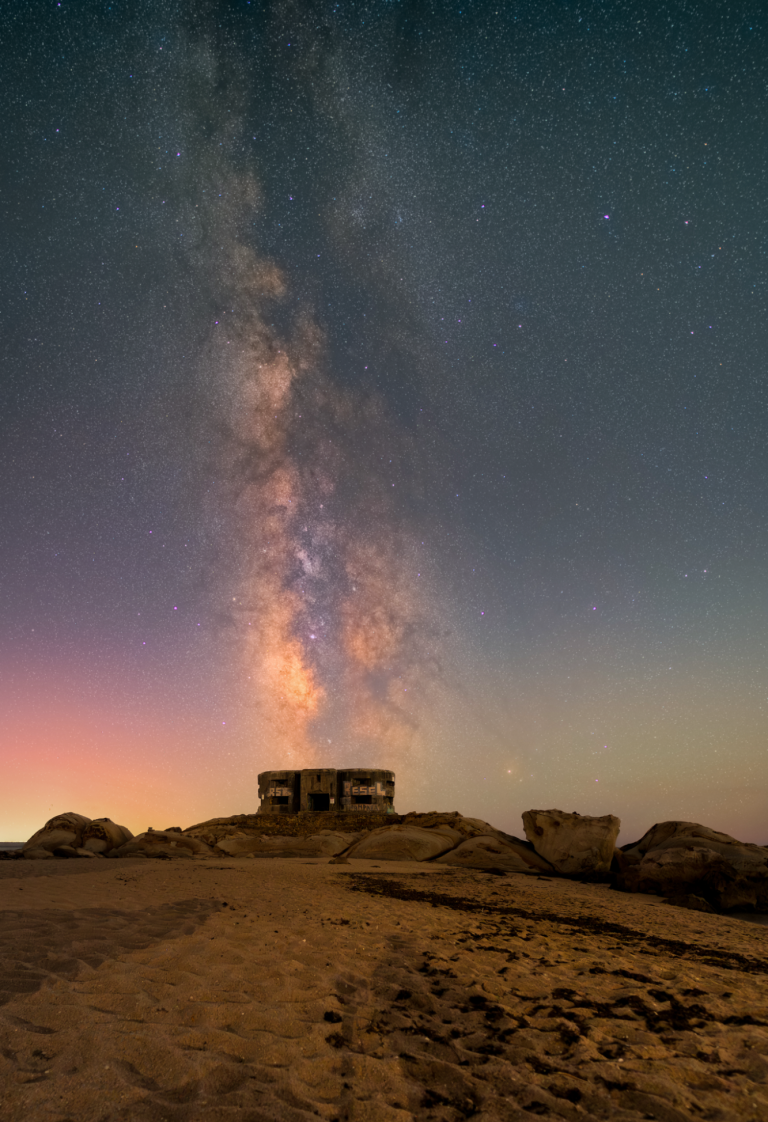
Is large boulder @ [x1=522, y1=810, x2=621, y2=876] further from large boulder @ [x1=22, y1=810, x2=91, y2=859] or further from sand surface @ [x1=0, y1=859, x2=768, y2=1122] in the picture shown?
large boulder @ [x1=22, y1=810, x2=91, y2=859]

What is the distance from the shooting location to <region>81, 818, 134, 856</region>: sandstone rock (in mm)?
18094

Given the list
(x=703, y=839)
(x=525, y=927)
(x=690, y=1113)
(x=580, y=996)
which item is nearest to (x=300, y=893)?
(x=525, y=927)

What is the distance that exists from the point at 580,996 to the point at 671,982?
96cm

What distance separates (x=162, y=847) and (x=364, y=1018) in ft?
53.0

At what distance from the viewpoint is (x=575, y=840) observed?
612 inches

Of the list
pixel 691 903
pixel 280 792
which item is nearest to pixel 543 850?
pixel 691 903

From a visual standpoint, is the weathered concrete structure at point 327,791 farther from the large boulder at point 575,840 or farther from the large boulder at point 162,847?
the large boulder at point 575,840

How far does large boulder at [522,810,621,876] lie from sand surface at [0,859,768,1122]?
898cm

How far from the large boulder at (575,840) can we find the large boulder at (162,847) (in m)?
10.0

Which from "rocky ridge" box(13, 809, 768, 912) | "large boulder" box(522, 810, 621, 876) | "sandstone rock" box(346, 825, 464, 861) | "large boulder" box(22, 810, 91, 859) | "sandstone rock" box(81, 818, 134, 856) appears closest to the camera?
"rocky ridge" box(13, 809, 768, 912)

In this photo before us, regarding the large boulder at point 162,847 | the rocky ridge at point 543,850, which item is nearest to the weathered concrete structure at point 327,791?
the rocky ridge at point 543,850

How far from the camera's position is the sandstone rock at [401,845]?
1683 cm

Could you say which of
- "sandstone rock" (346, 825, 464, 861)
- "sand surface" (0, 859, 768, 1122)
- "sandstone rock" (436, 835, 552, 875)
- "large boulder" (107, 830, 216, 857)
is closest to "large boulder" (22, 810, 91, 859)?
"large boulder" (107, 830, 216, 857)

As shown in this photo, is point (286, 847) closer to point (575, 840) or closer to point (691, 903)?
point (575, 840)
